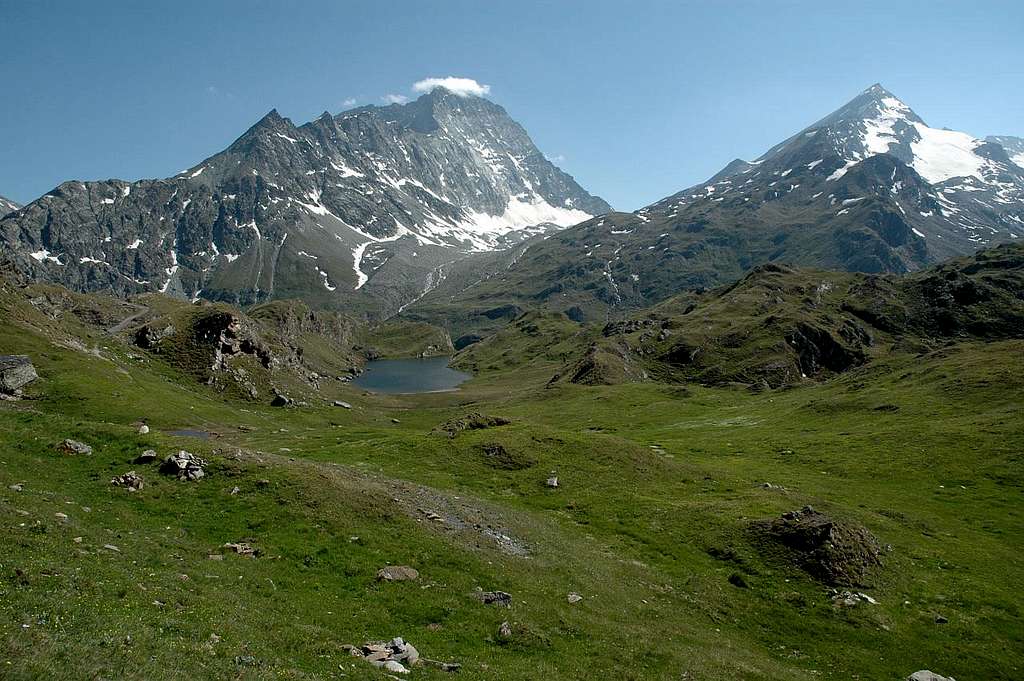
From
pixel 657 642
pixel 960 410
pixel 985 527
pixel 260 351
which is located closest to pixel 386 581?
pixel 657 642

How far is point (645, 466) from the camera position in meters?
63.2

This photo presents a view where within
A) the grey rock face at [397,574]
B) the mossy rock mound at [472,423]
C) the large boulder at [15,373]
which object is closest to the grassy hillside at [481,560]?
the grey rock face at [397,574]

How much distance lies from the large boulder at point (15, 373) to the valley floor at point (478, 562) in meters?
2.51

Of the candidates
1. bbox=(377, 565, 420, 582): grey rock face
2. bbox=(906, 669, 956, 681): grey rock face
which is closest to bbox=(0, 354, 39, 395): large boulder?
bbox=(377, 565, 420, 582): grey rock face

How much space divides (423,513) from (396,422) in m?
105

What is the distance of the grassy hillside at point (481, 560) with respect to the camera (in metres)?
19.4

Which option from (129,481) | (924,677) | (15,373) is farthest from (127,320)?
(924,677)

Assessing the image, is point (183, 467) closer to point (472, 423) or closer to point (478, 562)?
point (478, 562)

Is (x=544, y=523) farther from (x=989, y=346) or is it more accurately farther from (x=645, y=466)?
(x=989, y=346)

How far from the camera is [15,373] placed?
7212 centimetres

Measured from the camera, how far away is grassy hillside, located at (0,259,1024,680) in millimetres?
19438

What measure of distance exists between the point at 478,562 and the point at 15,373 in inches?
2904

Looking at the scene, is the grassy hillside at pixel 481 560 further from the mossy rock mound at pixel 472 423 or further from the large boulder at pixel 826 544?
the mossy rock mound at pixel 472 423

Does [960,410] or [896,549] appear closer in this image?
[896,549]
